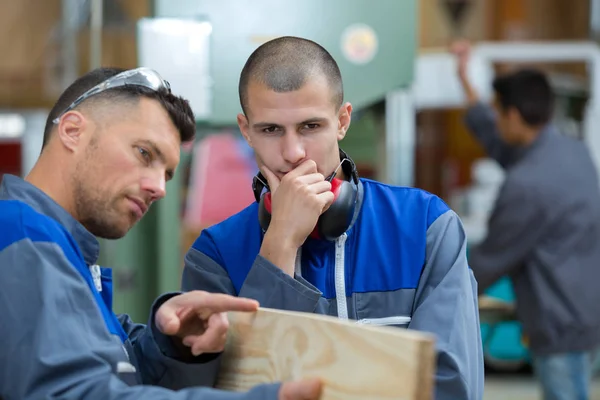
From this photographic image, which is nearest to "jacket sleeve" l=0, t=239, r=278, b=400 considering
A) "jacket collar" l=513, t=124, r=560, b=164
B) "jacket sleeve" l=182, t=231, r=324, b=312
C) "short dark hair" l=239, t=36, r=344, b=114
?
"jacket sleeve" l=182, t=231, r=324, b=312

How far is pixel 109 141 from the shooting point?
1.44 m

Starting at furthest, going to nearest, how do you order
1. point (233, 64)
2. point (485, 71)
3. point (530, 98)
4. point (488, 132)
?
point (485, 71) → point (488, 132) → point (530, 98) → point (233, 64)

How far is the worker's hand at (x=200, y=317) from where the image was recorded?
49.6 inches

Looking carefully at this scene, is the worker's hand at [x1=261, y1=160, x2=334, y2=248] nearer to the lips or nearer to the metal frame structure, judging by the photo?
the lips

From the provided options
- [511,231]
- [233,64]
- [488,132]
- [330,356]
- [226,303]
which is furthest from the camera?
[488,132]

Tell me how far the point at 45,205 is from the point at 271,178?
14.6 inches

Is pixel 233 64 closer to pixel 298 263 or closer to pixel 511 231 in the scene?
pixel 298 263

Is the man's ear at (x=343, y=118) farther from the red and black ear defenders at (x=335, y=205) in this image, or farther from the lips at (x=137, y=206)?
the lips at (x=137, y=206)

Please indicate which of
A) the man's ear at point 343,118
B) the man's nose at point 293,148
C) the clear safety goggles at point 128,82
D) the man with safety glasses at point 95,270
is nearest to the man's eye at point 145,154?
the man with safety glasses at point 95,270

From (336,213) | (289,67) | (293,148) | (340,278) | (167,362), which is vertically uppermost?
(289,67)

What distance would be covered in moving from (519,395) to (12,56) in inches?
139

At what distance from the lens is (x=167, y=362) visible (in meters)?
1.40

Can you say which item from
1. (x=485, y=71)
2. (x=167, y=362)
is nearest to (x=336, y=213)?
(x=167, y=362)

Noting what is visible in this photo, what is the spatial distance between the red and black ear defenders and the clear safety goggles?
24 centimetres
